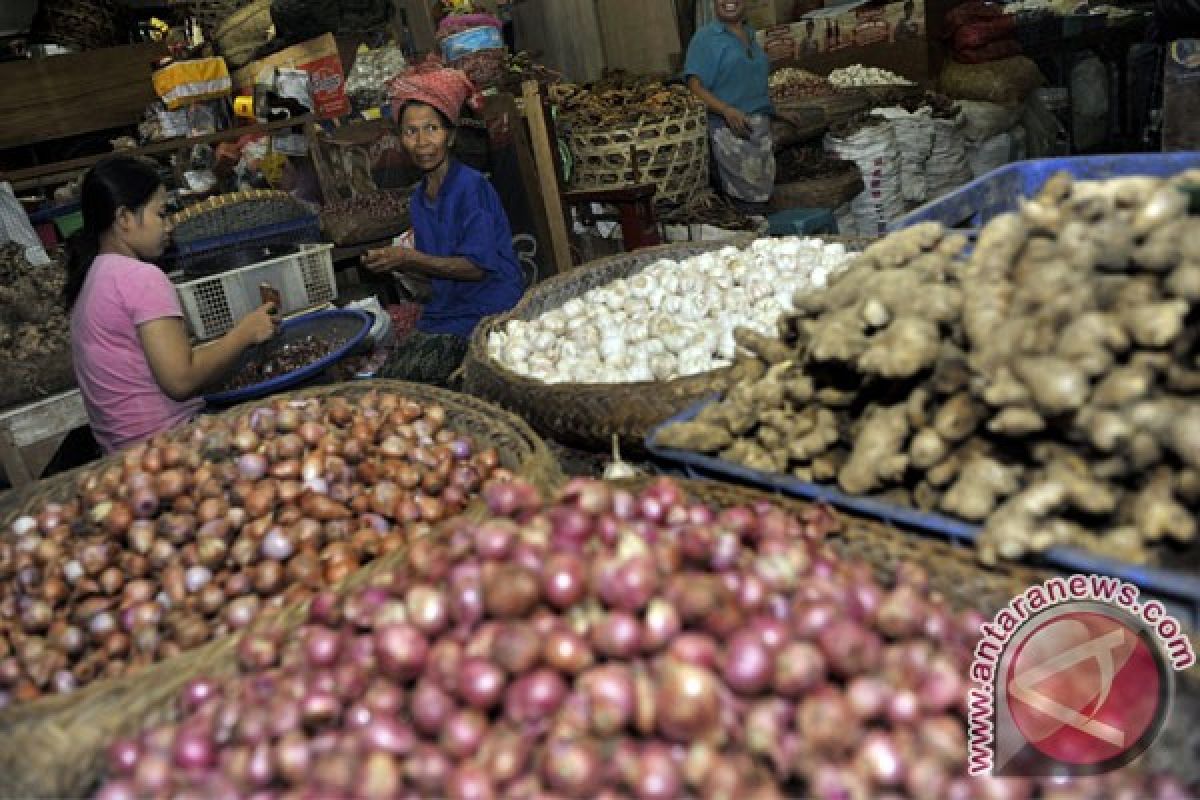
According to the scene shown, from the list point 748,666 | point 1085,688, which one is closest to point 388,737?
point 748,666

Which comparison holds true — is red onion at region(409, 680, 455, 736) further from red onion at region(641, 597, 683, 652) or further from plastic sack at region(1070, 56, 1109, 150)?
plastic sack at region(1070, 56, 1109, 150)

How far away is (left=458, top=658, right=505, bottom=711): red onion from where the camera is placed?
115 centimetres

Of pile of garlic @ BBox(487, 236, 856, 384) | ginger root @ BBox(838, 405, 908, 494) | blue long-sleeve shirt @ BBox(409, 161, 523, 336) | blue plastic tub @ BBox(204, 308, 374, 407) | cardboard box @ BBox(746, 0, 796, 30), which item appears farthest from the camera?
cardboard box @ BBox(746, 0, 796, 30)

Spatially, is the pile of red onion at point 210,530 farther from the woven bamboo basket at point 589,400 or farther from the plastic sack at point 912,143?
the plastic sack at point 912,143

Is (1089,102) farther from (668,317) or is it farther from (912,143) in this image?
(668,317)

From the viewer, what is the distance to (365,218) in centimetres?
518

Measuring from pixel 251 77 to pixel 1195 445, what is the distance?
7.63 m

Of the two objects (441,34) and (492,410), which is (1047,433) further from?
(441,34)

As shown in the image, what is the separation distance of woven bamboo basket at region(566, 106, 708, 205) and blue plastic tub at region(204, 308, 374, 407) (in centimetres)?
216

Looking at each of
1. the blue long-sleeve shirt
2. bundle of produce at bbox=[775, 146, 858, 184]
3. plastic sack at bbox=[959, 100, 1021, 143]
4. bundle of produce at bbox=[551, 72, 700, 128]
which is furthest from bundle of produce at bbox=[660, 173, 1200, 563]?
plastic sack at bbox=[959, 100, 1021, 143]

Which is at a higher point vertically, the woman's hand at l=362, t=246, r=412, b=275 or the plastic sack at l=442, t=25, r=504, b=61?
the plastic sack at l=442, t=25, r=504, b=61

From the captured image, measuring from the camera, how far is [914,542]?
4.81 ft

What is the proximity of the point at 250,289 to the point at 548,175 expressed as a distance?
2063mm

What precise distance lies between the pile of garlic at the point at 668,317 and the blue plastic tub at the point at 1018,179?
15.4 inches
